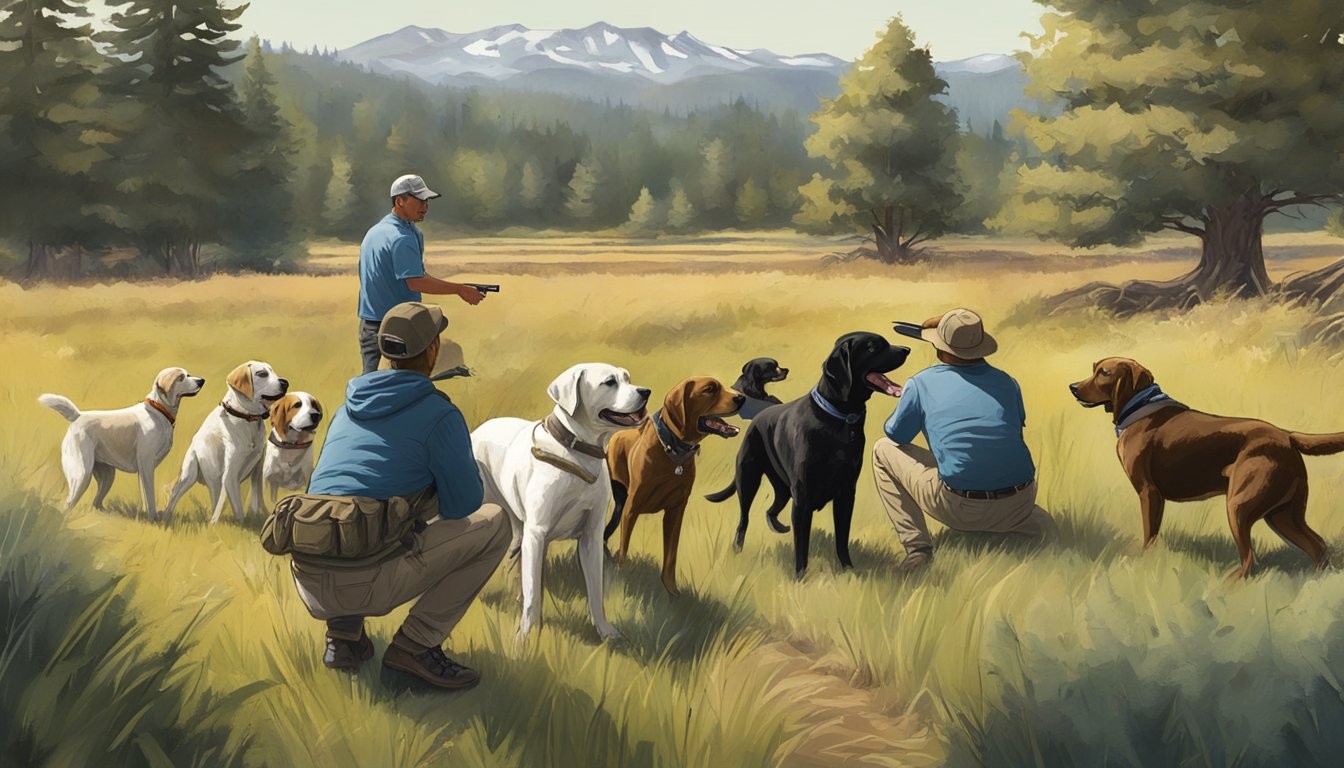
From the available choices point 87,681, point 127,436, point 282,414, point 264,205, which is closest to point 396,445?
point 87,681

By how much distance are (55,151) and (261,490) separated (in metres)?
20.7

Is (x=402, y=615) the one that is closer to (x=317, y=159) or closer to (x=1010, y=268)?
(x=1010, y=268)

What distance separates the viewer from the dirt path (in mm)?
4398

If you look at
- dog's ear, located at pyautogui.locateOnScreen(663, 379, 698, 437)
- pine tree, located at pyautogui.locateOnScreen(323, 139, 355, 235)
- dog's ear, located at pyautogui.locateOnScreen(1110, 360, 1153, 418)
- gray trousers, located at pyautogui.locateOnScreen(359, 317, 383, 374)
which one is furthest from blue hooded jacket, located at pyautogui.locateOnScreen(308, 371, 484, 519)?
pine tree, located at pyautogui.locateOnScreen(323, 139, 355, 235)

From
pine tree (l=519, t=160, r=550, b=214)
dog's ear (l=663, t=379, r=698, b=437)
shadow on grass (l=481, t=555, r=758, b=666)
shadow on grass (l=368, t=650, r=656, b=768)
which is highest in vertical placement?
pine tree (l=519, t=160, r=550, b=214)

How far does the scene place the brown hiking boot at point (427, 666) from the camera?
448 cm

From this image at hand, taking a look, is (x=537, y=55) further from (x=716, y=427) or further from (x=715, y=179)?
(x=716, y=427)

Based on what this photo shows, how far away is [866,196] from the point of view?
3378 centimetres

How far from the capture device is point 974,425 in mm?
6348

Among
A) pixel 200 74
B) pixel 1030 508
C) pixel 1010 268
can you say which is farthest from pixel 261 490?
pixel 1010 268

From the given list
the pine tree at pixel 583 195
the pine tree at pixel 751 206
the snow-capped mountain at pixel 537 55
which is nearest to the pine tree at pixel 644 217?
→ the pine tree at pixel 583 195

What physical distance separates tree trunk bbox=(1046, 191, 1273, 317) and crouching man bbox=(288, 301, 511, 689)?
52.0 feet

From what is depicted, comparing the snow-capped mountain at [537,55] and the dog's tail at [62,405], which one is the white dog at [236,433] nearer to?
the dog's tail at [62,405]

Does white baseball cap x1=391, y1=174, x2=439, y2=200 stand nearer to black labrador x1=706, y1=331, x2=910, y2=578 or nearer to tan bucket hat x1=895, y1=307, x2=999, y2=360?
black labrador x1=706, y1=331, x2=910, y2=578
